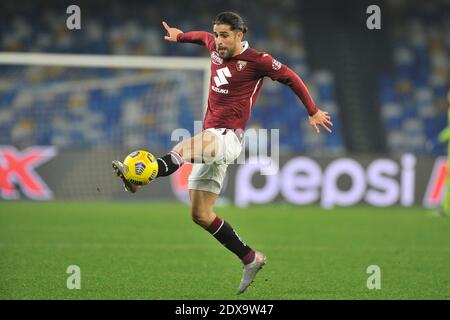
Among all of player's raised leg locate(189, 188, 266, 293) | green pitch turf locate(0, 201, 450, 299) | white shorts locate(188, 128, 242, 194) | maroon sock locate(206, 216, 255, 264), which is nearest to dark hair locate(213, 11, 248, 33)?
white shorts locate(188, 128, 242, 194)

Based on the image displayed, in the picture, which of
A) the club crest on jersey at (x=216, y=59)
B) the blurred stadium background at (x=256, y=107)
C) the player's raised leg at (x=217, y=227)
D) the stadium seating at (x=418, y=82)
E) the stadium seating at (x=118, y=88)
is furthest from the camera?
the stadium seating at (x=418, y=82)

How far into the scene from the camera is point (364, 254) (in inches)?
354

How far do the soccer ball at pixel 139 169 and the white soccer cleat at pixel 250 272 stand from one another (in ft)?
3.55

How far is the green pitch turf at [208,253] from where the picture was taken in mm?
6480

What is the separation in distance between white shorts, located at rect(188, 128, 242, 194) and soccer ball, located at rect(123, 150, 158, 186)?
594 millimetres

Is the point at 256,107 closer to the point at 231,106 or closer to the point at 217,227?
the point at 231,106

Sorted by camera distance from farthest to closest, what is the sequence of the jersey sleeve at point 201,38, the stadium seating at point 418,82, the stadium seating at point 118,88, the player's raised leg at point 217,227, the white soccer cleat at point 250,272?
the stadium seating at point 418,82 → the stadium seating at point 118,88 → the jersey sleeve at point 201,38 → the player's raised leg at point 217,227 → the white soccer cleat at point 250,272

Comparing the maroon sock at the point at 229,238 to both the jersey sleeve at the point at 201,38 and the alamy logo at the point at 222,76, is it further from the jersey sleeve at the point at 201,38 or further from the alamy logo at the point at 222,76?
the jersey sleeve at the point at 201,38

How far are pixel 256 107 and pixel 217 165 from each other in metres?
12.7

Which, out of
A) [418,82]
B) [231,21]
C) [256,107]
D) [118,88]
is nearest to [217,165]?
[231,21]

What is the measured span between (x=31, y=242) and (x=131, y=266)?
207 centimetres

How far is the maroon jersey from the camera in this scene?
657 centimetres

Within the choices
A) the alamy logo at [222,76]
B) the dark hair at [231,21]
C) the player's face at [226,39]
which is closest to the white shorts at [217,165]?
the alamy logo at [222,76]

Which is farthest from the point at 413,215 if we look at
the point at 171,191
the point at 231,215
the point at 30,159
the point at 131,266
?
the point at 131,266
